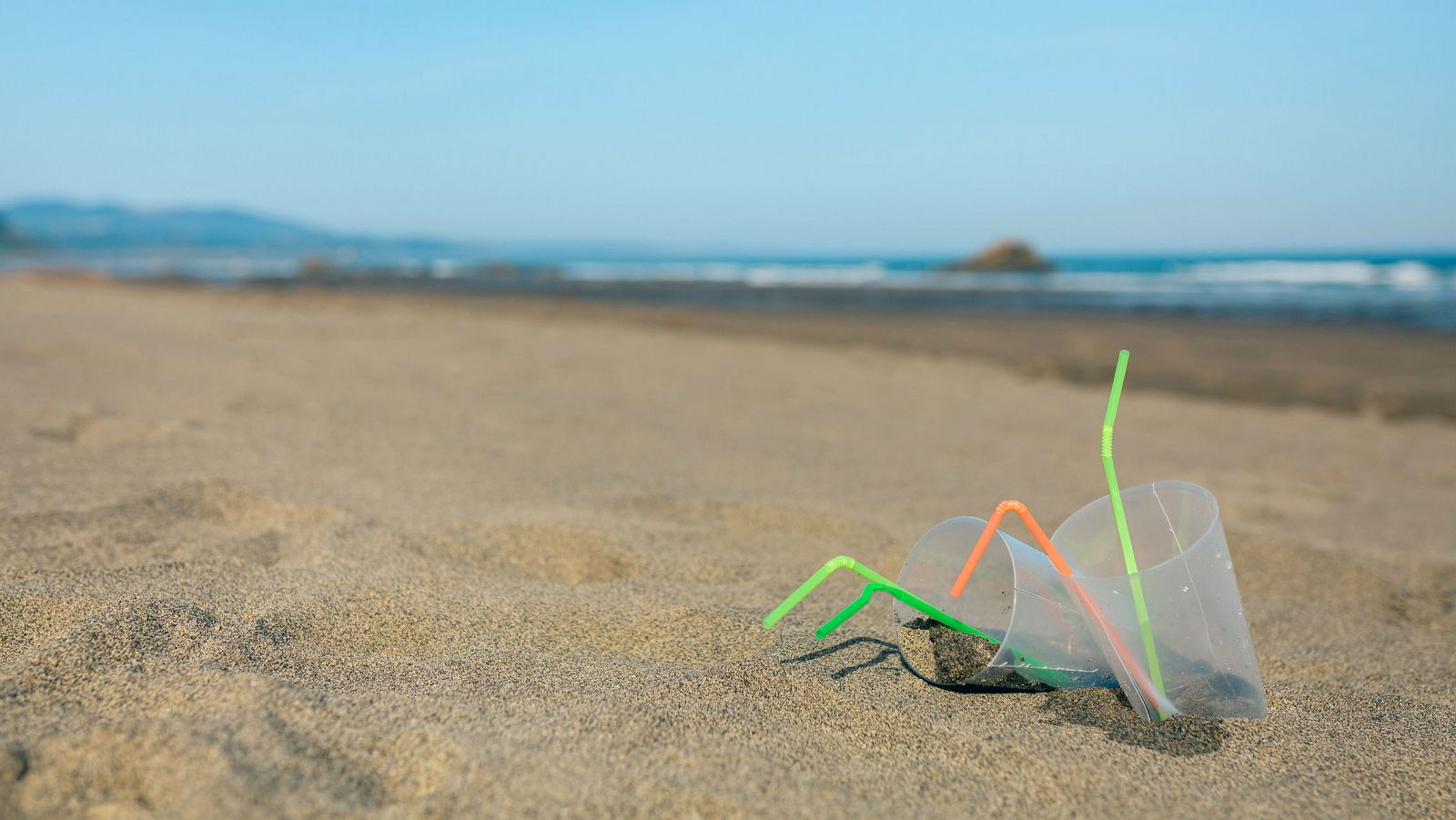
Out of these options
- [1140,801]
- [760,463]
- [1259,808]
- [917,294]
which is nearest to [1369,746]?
[1259,808]

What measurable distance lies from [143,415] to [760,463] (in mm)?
2413

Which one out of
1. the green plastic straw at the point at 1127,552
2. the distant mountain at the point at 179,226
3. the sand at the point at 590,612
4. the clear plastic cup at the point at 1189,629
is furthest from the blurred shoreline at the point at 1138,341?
the distant mountain at the point at 179,226

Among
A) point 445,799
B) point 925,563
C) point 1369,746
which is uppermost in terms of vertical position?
point 925,563

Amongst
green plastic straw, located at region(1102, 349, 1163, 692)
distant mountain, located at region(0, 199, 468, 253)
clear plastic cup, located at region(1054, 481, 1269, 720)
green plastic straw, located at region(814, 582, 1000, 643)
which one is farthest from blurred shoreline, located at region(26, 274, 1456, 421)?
distant mountain, located at region(0, 199, 468, 253)

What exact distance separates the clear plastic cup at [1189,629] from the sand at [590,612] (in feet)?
0.18

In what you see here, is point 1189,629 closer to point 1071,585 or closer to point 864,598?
point 1071,585

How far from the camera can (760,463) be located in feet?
12.2

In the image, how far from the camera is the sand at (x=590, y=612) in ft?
4.41

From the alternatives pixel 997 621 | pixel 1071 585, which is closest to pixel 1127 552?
pixel 1071 585

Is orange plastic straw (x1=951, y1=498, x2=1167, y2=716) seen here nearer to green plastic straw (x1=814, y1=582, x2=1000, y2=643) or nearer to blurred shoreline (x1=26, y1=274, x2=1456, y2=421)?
green plastic straw (x1=814, y1=582, x2=1000, y2=643)

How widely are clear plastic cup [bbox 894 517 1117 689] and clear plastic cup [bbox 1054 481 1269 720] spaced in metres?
0.06

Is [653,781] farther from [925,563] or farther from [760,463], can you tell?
[760,463]

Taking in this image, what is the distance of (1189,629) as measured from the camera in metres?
1.56

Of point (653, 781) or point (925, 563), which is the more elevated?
point (925, 563)
